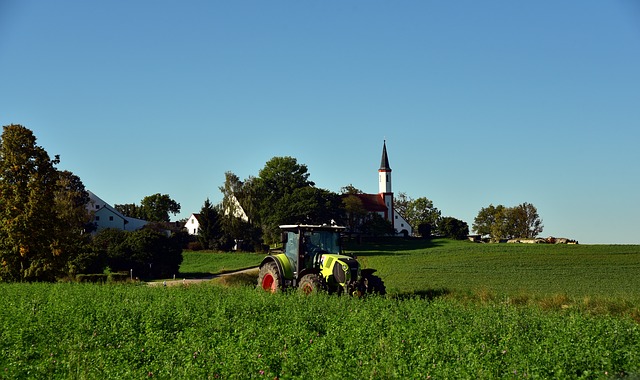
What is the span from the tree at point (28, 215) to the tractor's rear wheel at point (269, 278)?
14165 millimetres

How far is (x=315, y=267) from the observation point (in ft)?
70.1

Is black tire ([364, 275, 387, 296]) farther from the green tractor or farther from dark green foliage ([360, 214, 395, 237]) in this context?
dark green foliage ([360, 214, 395, 237])

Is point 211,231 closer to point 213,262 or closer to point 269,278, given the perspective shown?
point 213,262

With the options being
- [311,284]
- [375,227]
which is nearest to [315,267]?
[311,284]

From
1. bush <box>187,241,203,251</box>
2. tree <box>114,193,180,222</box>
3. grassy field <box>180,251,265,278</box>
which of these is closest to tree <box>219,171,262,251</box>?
bush <box>187,241,203,251</box>

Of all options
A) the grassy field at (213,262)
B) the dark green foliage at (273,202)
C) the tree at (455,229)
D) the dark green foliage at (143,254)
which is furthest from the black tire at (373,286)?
the tree at (455,229)

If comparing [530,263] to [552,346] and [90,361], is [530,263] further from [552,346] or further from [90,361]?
[90,361]

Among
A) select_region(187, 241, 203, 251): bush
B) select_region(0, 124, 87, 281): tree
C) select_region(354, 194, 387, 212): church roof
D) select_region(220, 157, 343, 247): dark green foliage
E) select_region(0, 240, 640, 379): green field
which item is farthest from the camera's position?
select_region(354, 194, 387, 212): church roof

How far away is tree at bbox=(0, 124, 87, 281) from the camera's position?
31859 millimetres

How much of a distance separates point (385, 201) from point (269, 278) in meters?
86.6

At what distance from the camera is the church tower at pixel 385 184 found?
107688 mm

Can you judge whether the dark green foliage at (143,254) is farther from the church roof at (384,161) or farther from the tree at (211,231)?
the church roof at (384,161)

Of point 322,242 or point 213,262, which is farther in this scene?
point 213,262

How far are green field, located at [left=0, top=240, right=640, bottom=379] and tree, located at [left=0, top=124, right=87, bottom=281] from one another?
11904 millimetres
